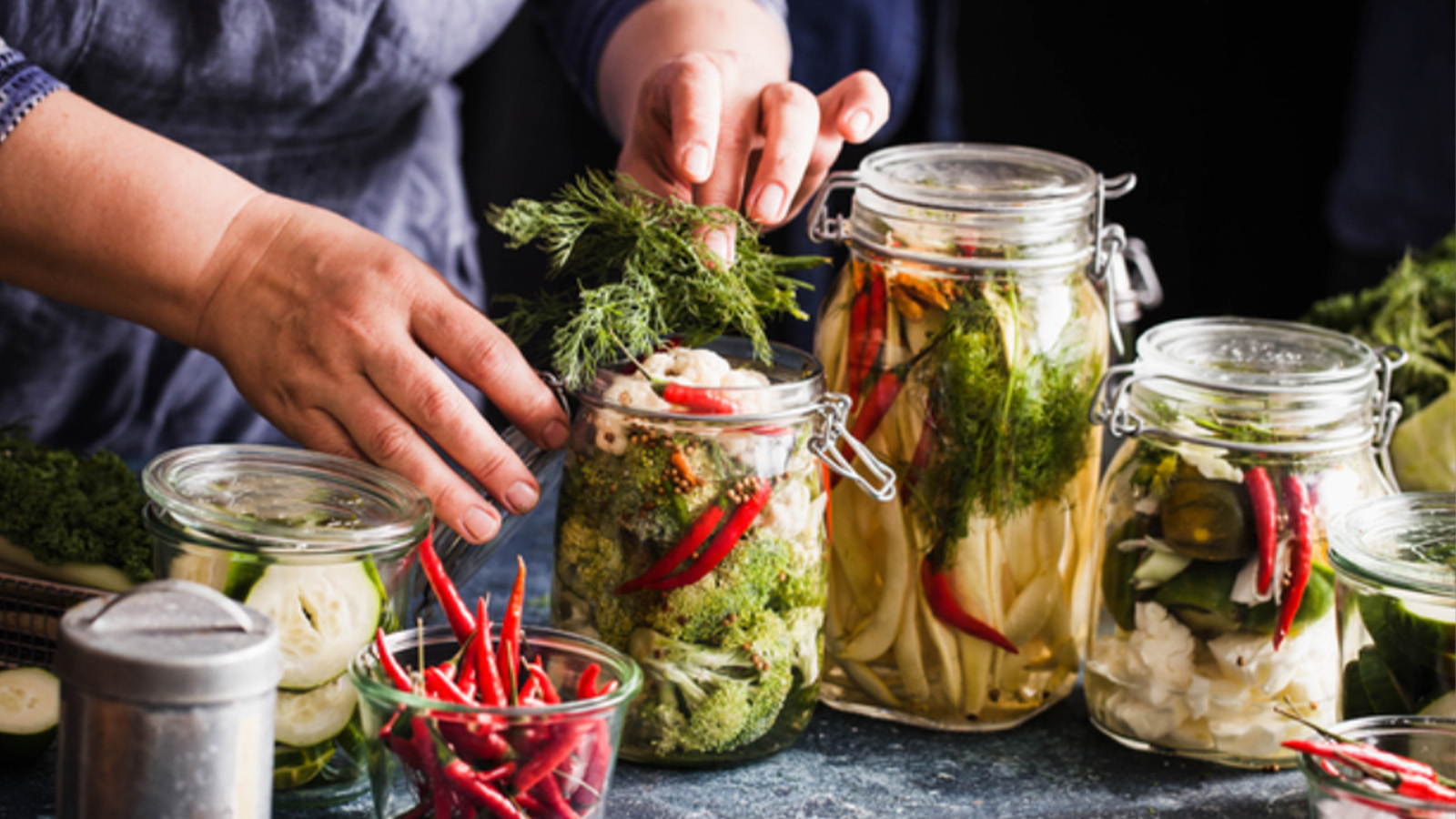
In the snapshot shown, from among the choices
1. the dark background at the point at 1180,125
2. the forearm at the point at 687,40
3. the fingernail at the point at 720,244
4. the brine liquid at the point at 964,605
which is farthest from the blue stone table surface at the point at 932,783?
the dark background at the point at 1180,125

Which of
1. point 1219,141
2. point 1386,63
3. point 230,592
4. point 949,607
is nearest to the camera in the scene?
point 230,592

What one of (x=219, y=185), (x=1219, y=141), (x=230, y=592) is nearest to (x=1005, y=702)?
(x=230, y=592)

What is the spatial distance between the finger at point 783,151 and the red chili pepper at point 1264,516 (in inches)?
15.2

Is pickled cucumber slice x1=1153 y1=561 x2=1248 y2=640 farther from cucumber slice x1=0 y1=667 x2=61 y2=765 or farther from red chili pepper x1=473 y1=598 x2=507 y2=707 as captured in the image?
cucumber slice x1=0 y1=667 x2=61 y2=765

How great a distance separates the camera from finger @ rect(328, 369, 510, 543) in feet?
2.88

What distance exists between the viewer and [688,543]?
0.83 m

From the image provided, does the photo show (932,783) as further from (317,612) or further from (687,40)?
(687,40)

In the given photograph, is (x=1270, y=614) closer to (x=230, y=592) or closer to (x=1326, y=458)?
(x=1326, y=458)

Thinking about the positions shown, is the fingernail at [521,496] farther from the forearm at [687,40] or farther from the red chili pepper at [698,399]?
the forearm at [687,40]

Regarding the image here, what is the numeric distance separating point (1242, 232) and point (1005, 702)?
2.14 metres

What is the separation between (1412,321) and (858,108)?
0.79 metres

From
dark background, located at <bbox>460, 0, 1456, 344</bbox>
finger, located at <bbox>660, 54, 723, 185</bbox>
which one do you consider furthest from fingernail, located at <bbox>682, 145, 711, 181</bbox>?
dark background, located at <bbox>460, 0, 1456, 344</bbox>

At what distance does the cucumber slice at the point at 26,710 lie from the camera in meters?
0.81

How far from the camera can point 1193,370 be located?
37.4 inches
